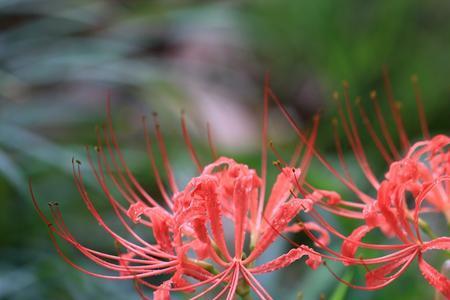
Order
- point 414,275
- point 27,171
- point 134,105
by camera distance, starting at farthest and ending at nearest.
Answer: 1. point 134,105
2. point 27,171
3. point 414,275

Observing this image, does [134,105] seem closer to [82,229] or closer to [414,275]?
[82,229]

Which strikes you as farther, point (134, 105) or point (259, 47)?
point (259, 47)

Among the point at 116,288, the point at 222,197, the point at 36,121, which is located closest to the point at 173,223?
the point at 222,197

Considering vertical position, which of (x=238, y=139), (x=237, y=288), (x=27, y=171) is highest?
(x=237, y=288)

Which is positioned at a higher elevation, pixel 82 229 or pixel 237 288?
pixel 237 288

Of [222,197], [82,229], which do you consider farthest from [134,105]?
[222,197]

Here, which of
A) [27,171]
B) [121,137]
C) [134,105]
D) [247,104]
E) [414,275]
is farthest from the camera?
[247,104]
